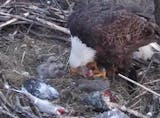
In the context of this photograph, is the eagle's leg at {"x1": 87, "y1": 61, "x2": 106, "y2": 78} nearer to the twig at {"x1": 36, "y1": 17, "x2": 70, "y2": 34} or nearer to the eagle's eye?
the eagle's eye

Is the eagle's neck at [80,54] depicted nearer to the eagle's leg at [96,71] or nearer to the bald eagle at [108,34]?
the bald eagle at [108,34]

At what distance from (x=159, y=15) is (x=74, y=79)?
1.21 meters

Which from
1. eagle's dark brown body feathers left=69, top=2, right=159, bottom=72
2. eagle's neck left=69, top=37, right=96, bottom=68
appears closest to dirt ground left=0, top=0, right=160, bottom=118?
eagle's neck left=69, top=37, right=96, bottom=68

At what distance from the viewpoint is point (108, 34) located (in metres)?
4.77

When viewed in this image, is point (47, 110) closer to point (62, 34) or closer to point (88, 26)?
point (88, 26)

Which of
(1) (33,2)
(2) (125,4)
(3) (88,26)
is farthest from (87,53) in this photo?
(1) (33,2)

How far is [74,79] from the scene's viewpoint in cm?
500

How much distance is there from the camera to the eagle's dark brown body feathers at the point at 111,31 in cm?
A: 477

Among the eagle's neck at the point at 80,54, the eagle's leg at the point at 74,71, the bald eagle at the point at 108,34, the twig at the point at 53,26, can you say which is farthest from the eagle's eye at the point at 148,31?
the twig at the point at 53,26

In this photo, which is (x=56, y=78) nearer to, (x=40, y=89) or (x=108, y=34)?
(x=40, y=89)

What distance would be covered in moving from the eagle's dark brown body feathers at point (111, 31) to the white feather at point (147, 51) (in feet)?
1.02

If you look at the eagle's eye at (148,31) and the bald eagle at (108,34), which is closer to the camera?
the bald eagle at (108,34)

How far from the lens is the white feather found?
529 centimetres

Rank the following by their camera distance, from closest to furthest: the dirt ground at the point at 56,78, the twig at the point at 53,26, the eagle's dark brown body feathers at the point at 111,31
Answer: the dirt ground at the point at 56,78
the eagle's dark brown body feathers at the point at 111,31
the twig at the point at 53,26
